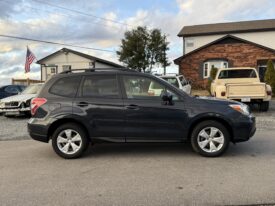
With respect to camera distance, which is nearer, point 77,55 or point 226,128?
point 226,128

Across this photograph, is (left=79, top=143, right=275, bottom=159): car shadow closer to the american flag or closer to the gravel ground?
the gravel ground

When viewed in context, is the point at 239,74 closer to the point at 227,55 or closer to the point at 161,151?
the point at 161,151

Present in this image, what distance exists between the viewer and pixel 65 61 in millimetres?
39438

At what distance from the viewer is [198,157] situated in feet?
23.8

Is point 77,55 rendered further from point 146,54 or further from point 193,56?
point 193,56

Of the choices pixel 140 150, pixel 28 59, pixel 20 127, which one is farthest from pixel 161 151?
pixel 28 59

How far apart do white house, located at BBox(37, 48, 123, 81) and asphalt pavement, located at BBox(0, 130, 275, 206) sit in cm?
3072

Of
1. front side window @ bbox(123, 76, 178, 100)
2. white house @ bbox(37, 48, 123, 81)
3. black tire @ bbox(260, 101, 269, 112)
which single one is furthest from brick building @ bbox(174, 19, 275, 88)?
front side window @ bbox(123, 76, 178, 100)

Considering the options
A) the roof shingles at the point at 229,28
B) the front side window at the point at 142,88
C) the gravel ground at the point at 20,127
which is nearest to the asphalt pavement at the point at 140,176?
the front side window at the point at 142,88

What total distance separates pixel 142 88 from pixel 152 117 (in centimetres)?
63

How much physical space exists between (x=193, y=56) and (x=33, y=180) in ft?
93.2

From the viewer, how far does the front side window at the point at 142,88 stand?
288 inches

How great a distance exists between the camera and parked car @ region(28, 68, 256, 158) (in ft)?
23.6

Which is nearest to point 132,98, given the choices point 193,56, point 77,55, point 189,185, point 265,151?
point 189,185
